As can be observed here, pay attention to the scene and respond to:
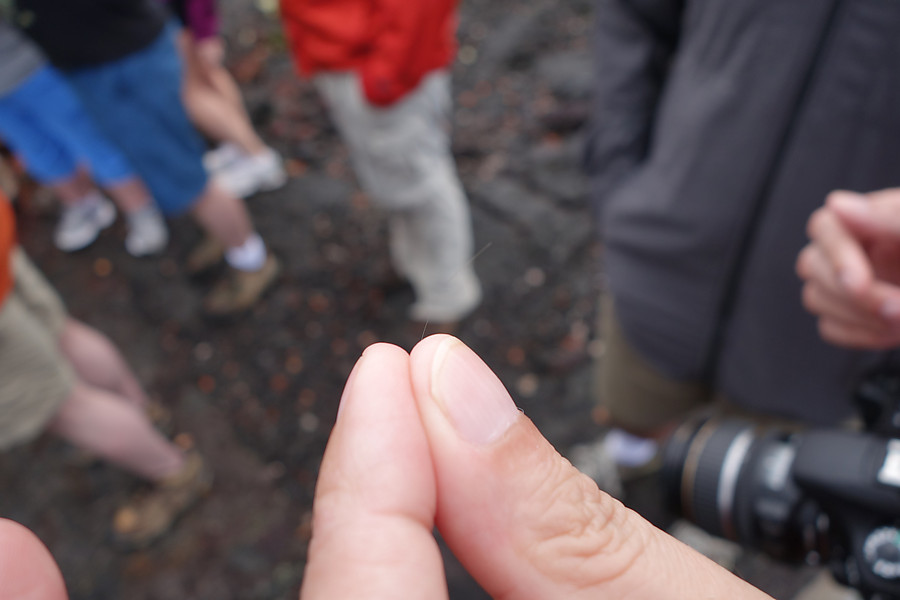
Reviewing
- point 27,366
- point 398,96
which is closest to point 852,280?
point 398,96

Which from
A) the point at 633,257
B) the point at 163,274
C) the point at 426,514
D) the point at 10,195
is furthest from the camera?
the point at 10,195

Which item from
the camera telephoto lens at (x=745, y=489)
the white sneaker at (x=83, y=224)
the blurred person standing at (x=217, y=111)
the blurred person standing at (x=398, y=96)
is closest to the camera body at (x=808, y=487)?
the camera telephoto lens at (x=745, y=489)

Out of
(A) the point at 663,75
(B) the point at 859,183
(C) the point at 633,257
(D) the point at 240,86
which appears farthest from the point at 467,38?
(B) the point at 859,183

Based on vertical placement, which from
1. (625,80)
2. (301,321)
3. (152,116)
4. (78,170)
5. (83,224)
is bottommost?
(83,224)

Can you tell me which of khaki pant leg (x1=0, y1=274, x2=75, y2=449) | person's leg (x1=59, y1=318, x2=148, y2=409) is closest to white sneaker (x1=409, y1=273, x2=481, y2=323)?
person's leg (x1=59, y1=318, x2=148, y2=409)

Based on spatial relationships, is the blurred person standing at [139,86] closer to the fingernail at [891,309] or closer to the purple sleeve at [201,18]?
the purple sleeve at [201,18]

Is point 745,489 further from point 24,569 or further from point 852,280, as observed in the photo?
point 24,569

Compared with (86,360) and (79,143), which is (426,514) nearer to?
(86,360)
